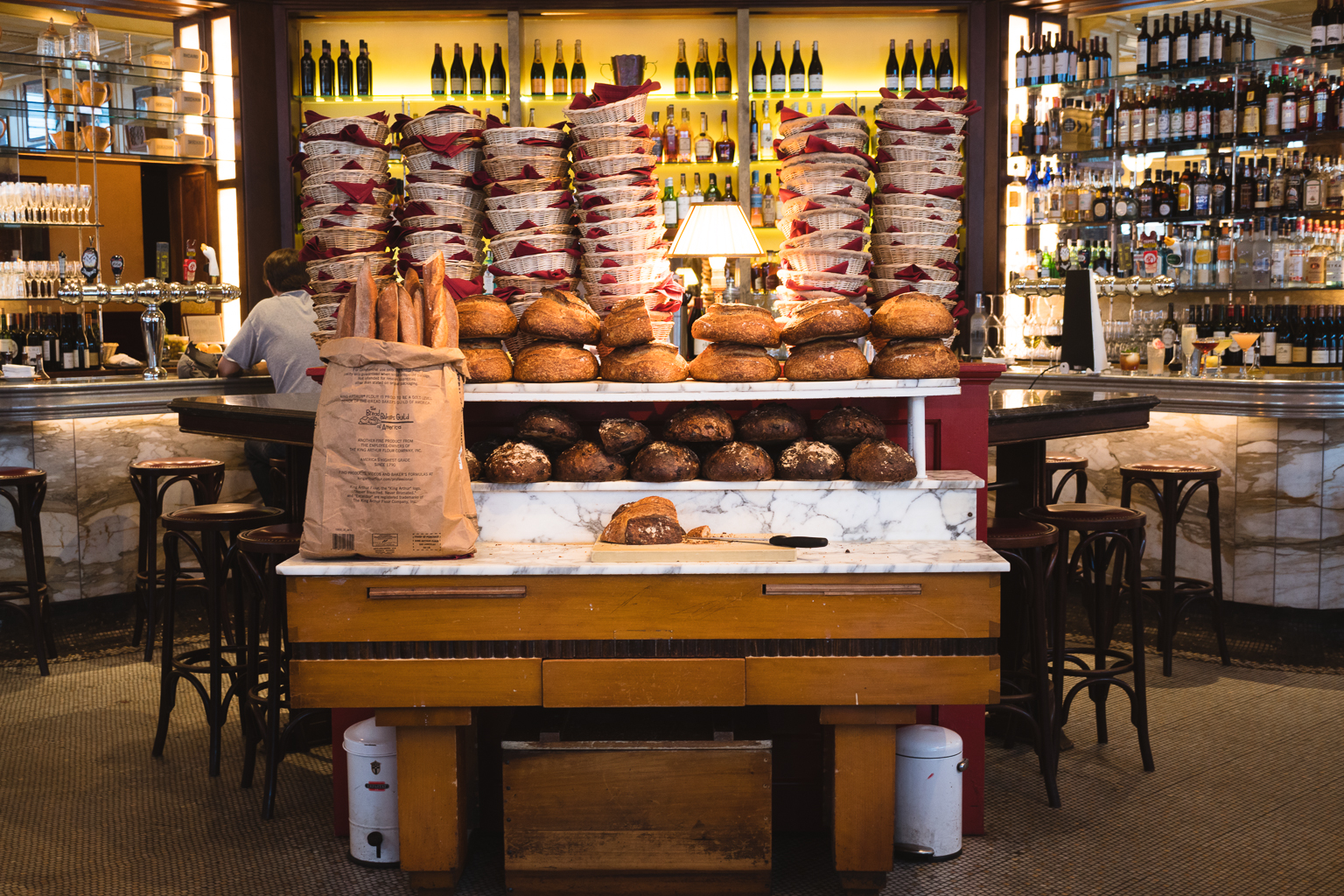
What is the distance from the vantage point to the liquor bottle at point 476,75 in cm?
643

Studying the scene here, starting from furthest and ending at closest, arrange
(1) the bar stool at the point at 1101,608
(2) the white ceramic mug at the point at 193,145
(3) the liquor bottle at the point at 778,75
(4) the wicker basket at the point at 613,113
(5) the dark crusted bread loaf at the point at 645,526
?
(3) the liquor bottle at the point at 778,75 < (2) the white ceramic mug at the point at 193,145 < (1) the bar stool at the point at 1101,608 < (4) the wicker basket at the point at 613,113 < (5) the dark crusted bread loaf at the point at 645,526

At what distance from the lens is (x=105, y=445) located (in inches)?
203

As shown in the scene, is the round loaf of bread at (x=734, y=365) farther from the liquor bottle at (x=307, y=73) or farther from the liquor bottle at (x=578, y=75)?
the liquor bottle at (x=307, y=73)

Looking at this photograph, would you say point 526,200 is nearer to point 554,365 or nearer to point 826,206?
point 554,365

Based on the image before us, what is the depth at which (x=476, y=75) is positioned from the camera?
255 inches

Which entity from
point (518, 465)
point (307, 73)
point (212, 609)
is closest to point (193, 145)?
point (307, 73)

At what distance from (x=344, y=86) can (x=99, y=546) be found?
2931mm

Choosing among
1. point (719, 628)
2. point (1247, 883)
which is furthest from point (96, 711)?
point (1247, 883)

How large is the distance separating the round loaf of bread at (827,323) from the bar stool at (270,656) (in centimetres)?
142

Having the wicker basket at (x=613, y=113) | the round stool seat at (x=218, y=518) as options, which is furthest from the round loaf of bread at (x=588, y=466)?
the round stool seat at (x=218, y=518)

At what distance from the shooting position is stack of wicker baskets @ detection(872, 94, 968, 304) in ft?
9.16

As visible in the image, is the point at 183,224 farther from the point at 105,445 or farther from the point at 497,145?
the point at 497,145

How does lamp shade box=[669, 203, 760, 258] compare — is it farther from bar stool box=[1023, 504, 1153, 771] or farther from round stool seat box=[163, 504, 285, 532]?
round stool seat box=[163, 504, 285, 532]

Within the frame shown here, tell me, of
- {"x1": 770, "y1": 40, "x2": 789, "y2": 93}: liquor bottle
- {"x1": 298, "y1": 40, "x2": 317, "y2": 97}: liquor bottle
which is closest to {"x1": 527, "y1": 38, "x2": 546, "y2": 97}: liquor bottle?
{"x1": 298, "y1": 40, "x2": 317, "y2": 97}: liquor bottle
